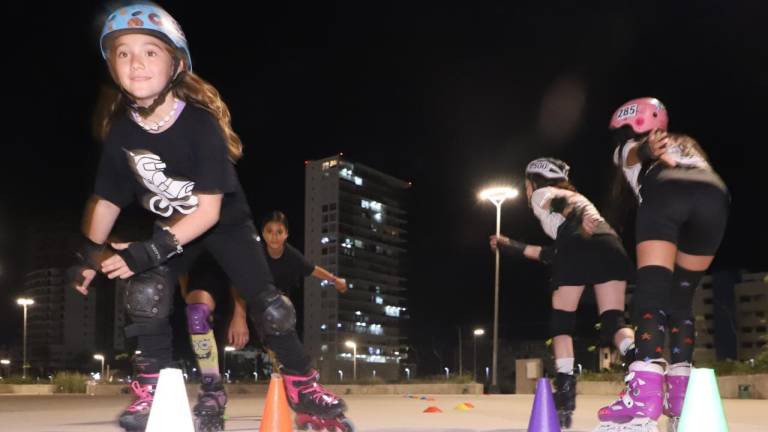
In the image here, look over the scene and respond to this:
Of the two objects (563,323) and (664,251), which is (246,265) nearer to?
(664,251)

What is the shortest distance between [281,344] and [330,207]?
430 feet

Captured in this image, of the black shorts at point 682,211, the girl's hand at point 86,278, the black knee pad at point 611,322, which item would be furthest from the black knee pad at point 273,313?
the black knee pad at point 611,322

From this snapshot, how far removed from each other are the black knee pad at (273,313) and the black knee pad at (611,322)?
80.9 inches

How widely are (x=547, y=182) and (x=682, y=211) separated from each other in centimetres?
157

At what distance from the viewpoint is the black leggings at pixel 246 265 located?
12.2 feet

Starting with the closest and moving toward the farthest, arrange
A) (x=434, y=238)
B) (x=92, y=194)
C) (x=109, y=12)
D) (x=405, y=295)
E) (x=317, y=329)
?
(x=109, y=12) → (x=92, y=194) → (x=434, y=238) → (x=317, y=329) → (x=405, y=295)

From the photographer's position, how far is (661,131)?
3918mm

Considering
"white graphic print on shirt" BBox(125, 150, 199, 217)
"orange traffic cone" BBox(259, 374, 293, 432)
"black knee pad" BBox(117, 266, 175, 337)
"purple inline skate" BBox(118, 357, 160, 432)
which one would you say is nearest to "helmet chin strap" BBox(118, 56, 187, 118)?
"white graphic print on shirt" BBox(125, 150, 199, 217)

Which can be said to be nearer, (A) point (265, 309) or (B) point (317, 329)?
(A) point (265, 309)

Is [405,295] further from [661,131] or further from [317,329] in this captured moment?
[661,131]

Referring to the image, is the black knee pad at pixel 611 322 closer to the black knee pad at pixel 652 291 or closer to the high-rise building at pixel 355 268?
the black knee pad at pixel 652 291

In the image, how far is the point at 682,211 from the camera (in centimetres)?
362

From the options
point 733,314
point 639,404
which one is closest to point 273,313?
point 639,404

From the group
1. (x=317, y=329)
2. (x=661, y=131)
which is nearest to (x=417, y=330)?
(x=317, y=329)
